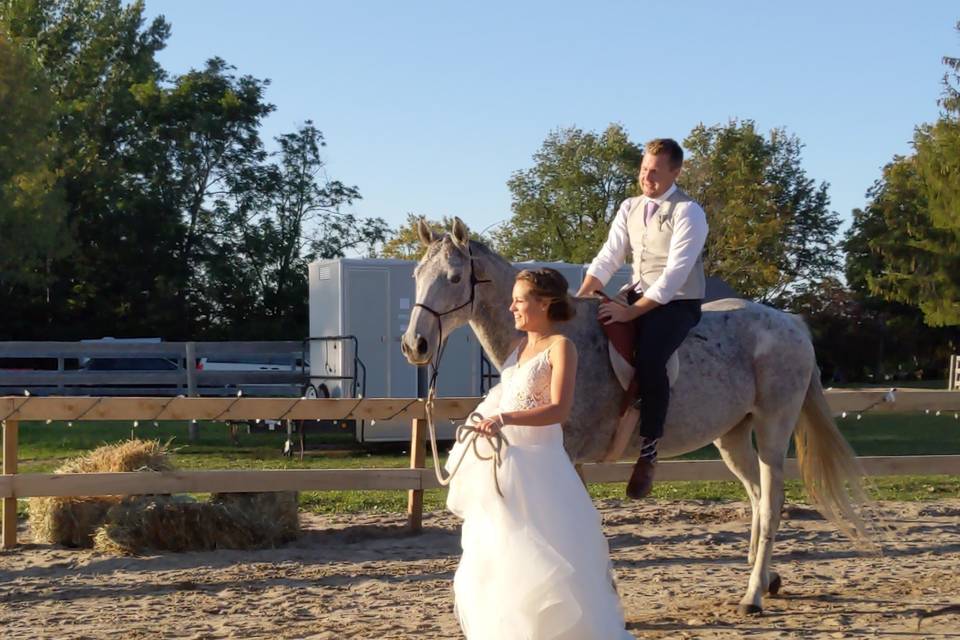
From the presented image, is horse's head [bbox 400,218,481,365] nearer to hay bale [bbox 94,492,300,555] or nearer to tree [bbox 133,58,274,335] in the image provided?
hay bale [bbox 94,492,300,555]

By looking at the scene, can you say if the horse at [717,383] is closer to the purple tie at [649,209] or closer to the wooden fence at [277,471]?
the purple tie at [649,209]

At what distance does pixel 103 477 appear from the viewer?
8344mm

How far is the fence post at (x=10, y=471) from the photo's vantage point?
8.58 m

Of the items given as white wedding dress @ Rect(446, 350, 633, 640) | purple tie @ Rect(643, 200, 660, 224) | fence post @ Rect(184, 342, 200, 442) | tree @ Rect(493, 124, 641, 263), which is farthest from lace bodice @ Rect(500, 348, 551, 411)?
tree @ Rect(493, 124, 641, 263)

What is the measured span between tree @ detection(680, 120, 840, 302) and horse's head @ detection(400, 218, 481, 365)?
38.5 metres

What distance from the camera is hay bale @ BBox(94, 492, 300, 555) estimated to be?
27.0 ft

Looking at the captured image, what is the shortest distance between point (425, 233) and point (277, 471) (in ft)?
11.6

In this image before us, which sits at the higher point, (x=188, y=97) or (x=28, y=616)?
(x=188, y=97)

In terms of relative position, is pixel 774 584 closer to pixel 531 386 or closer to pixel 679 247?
pixel 679 247

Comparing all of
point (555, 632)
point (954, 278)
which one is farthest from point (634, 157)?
point (555, 632)

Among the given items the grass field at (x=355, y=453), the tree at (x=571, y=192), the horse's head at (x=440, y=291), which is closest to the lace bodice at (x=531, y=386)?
the horse's head at (x=440, y=291)

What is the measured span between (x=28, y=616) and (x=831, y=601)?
15.0ft

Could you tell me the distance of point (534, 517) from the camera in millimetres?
4551

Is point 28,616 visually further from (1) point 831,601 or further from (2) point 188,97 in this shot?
(2) point 188,97
